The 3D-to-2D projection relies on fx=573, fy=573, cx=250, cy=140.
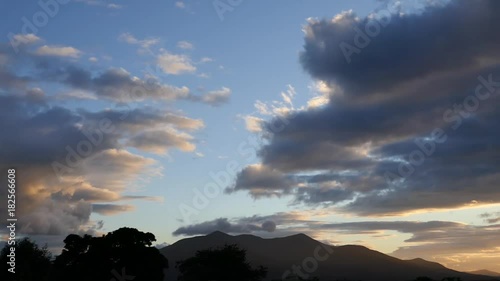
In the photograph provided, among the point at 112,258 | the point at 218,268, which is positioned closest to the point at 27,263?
the point at 112,258

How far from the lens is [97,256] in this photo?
108m

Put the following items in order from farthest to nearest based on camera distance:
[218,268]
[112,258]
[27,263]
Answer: [218,268] < [112,258] < [27,263]

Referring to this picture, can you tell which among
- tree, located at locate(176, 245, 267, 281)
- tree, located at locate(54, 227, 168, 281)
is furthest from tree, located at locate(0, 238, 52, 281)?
tree, located at locate(176, 245, 267, 281)

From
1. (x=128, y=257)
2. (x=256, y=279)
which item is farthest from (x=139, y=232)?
(x=256, y=279)

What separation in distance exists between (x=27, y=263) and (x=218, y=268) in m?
54.8

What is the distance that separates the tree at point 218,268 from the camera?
420ft

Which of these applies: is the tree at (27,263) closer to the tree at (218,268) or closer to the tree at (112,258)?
the tree at (112,258)

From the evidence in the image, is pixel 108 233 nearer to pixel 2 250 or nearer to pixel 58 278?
pixel 58 278

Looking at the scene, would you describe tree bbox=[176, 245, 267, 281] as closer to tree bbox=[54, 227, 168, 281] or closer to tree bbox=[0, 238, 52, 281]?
tree bbox=[54, 227, 168, 281]

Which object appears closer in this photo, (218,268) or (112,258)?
(112,258)

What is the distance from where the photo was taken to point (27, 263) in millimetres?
83688

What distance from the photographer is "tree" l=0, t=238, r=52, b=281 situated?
81.0m

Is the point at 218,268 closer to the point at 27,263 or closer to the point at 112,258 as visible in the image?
the point at 112,258

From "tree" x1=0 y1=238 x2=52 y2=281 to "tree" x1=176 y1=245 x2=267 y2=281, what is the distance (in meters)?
44.2
